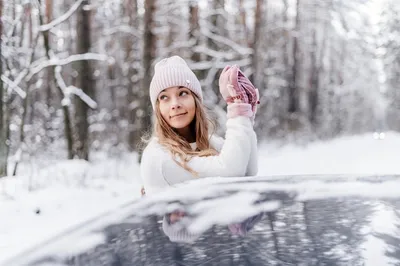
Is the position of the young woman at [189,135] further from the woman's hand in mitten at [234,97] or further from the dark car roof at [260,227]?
the dark car roof at [260,227]

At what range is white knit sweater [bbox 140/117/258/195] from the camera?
1.94 m

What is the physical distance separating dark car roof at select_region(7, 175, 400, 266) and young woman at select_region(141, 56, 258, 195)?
0.61 metres

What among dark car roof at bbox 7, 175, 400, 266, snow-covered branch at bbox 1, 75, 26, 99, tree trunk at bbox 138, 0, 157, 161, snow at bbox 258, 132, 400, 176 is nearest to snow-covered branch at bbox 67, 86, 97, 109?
snow-covered branch at bbox 1, 75, 26, 99

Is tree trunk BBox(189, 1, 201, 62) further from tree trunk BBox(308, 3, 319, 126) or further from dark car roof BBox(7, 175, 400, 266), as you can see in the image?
tree trunk BBox(308, 3, 319, 126)

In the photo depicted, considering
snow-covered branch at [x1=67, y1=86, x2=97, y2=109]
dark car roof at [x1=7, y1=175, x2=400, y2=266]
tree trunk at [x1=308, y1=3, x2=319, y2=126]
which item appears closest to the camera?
dark car roof at [x1=7, y1=175, x2=400, y2=266]

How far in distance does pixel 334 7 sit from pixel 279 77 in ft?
12.3

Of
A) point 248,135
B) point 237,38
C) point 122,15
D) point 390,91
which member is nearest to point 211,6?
point 122,15

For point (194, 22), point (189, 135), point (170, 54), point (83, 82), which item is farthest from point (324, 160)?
point (189, 135)

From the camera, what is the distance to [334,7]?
23.4 meters

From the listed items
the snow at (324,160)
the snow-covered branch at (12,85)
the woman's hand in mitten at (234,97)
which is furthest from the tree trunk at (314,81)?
the woman's hand in mitten at (234,97)

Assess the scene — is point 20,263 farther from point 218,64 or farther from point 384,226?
point 218,64

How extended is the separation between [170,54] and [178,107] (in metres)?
12.0

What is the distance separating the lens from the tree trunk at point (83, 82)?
1010 centimetres

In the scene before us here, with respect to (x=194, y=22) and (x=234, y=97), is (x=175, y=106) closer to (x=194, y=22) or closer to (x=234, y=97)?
(x=234, y=97)
